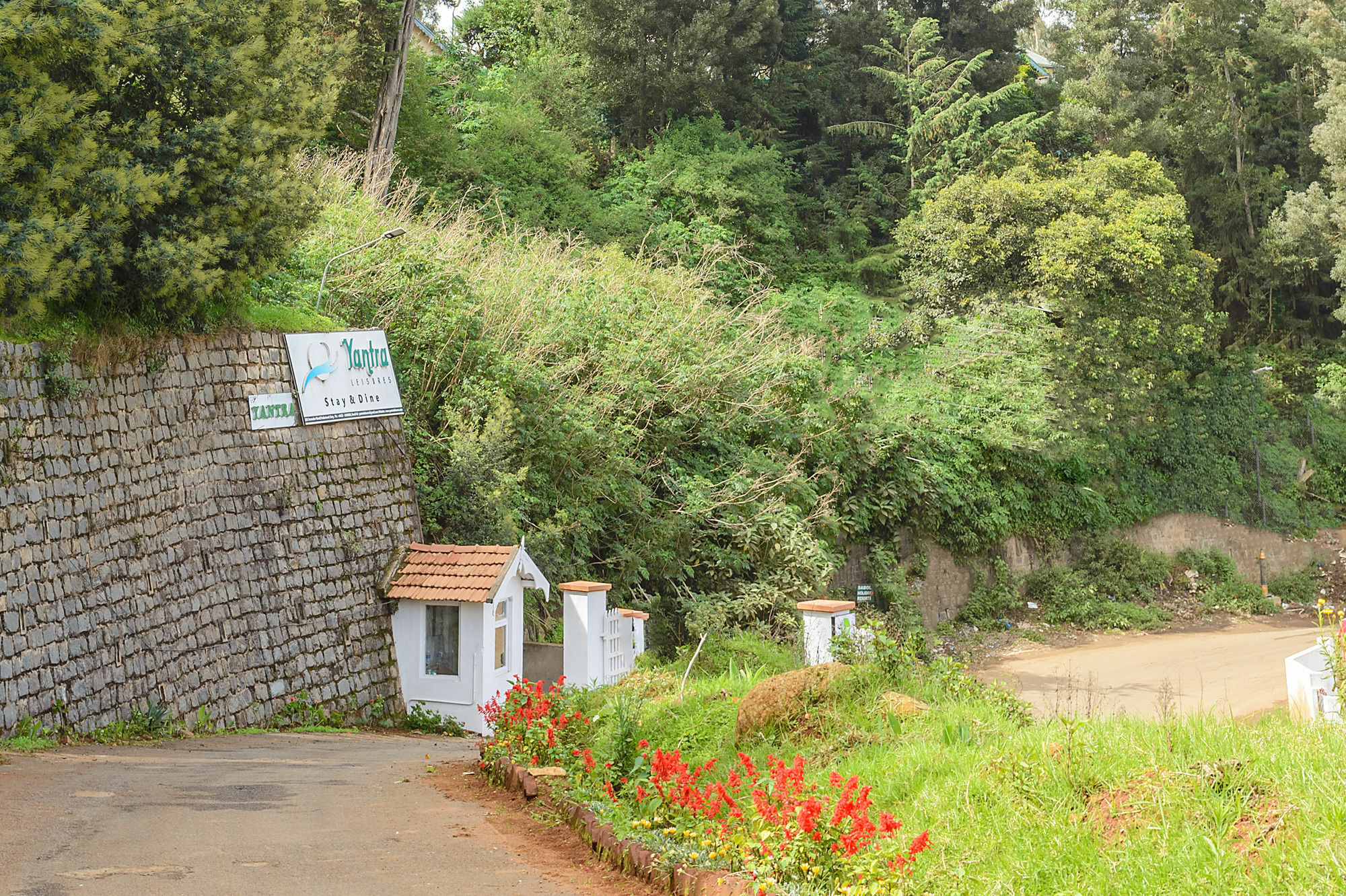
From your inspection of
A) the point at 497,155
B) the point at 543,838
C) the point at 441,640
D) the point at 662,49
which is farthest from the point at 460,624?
the point at 662,49

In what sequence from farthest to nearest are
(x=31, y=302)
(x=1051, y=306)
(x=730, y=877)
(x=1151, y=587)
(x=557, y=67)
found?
1. (x=557, y=67)
2. (x=1151, y=587)
3. (x=1051, y=306)
4. (x=31, y=302)
5. (x=730, y=877)

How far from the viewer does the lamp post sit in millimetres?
26844

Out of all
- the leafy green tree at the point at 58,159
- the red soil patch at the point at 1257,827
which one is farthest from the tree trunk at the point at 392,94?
the red soil patch at the point at 1257,827

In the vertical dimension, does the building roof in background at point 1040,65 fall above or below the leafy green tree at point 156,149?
above

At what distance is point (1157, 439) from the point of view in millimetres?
26312

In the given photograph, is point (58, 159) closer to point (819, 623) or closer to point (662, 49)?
point (819, 623)

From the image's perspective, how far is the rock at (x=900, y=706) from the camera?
19.6 feet

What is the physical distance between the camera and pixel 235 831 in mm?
5383

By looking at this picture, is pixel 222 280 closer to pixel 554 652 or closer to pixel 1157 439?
pixel 554 652

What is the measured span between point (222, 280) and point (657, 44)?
59.5ft

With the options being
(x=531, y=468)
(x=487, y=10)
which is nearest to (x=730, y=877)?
(x=531, y=468)

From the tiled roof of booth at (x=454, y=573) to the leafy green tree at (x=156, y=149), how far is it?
3.39 m

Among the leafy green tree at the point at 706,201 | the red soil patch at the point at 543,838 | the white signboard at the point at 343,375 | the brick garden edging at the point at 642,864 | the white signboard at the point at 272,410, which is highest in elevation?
the leafy green tree at the point at 706,201

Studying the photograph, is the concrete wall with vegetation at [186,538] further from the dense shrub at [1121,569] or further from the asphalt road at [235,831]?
the dense shrub at [1121,569]
